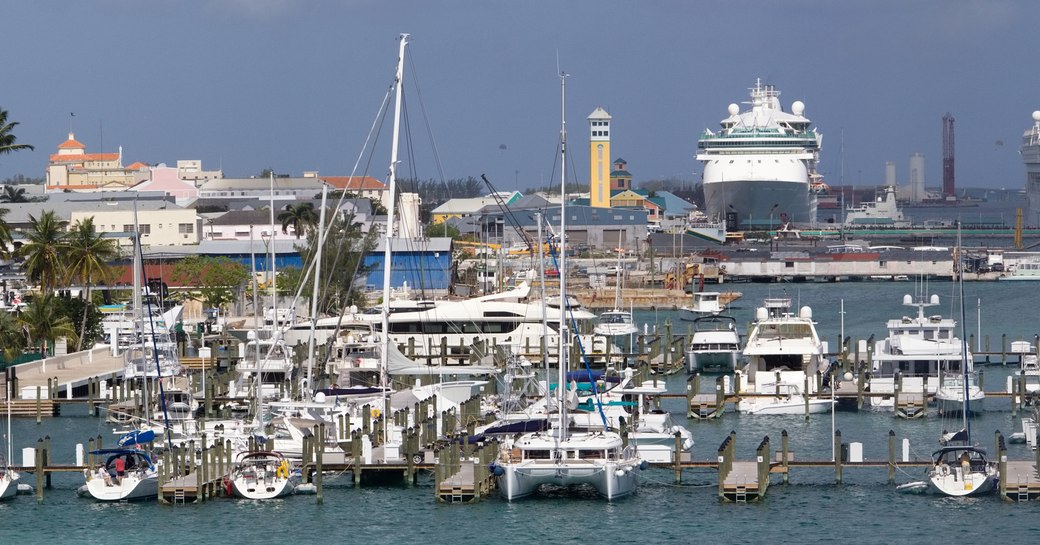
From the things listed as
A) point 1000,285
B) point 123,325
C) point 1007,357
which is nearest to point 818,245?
point 1000,285

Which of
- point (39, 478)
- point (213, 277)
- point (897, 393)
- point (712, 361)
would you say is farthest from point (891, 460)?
point (213, 277)

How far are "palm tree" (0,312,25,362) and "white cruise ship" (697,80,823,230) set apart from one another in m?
118

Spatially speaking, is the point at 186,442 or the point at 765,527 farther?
the point at 186,442

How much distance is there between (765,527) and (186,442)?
1441cm

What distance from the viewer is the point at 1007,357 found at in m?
67.4

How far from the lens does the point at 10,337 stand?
2394 inches

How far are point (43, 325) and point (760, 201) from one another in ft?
391

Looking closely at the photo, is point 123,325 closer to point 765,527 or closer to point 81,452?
point 81,452

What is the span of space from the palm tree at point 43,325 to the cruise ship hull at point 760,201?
116m

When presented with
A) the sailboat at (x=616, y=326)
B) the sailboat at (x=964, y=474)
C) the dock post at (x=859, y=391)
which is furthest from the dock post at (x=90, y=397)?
the sailboat at (x=964, y=474)

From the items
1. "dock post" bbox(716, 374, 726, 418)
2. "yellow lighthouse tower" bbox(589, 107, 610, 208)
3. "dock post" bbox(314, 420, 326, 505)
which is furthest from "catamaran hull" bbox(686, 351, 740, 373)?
"yellow lighthouse tower" bbox(589, 107, 610, 208)

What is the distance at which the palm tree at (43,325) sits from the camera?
2507 inches

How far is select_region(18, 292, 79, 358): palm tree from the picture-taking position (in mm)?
63688

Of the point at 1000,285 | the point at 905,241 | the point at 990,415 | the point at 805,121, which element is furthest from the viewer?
the point at 805,121
